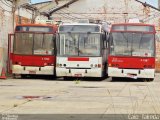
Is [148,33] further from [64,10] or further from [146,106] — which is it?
[64,10]

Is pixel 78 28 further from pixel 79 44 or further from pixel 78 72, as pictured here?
pixel 78 72

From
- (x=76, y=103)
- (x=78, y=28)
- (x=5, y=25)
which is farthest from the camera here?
(x=5, y=25)

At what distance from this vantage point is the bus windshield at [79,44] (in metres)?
27.8

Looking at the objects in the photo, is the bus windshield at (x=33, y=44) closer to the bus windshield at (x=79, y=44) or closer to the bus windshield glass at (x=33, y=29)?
the bus windshield glass at (x=33, y=29)

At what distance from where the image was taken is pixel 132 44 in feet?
90.6

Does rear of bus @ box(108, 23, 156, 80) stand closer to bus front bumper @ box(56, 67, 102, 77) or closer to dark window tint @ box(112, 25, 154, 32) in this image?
dark window tint @ box(112, 25, 154, 32)

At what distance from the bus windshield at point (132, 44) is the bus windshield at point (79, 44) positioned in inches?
33.9

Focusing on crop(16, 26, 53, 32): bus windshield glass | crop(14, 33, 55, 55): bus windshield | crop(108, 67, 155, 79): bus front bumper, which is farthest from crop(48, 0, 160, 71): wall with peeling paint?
crop(108, 67, 155, 79): bus front bumper

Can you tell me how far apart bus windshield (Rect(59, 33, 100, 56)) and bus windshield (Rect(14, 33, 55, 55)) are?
861 mm

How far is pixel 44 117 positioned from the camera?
12148mm

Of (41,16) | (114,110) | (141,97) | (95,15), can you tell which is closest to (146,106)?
(114,110)

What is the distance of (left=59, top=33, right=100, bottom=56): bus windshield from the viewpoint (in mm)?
27812

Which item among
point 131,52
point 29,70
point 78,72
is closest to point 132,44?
point 131,52

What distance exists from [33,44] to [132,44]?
5.47 meters
